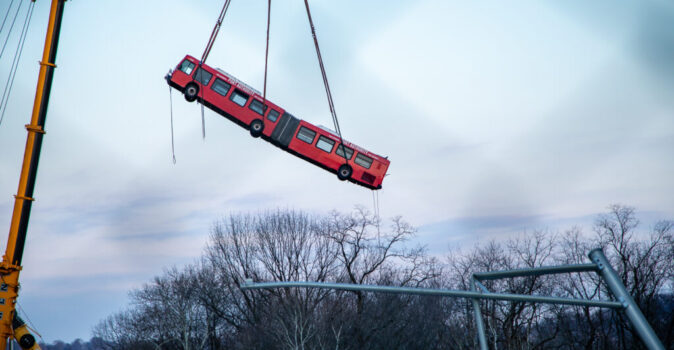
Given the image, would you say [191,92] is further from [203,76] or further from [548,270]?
[548,270]

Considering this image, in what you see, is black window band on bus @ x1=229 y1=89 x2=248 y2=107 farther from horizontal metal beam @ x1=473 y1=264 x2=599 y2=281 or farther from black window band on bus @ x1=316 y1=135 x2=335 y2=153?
horizontal metal beam @ x1=473 y1=264 x2=599 y2=281

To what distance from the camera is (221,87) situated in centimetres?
2797

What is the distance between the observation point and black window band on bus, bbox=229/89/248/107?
28.0 meters

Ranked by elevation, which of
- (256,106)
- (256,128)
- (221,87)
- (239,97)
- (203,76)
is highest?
(203,76)

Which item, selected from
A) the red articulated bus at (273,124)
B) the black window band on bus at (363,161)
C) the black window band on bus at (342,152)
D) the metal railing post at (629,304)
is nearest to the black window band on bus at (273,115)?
the red articulated bus at (273,124)

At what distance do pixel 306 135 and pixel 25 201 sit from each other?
539 inches

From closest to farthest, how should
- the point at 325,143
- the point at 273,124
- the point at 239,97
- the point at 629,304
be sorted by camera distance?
1. the point at 629,304
2. the point at 239,97
3. the point at 273,124
4. the point at 325,143

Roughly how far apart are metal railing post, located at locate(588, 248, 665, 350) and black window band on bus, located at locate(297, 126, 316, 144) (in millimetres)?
23132

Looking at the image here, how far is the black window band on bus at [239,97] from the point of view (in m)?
28.0

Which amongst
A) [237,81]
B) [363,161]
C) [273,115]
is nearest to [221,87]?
[237,81]

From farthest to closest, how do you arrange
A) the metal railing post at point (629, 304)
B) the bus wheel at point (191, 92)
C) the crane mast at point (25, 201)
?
the bus wheel at point (191, 92)
the crane mast at point (25, 201)
the metal railing post at point (629, 304)

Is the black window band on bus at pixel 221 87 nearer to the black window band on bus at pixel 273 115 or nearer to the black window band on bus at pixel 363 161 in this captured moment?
the black window band on bus at pixel 273 115

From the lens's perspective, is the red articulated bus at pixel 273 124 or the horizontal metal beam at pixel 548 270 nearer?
the horizontal metal beam at pixel 548 270

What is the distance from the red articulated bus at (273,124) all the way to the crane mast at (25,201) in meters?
7.68
